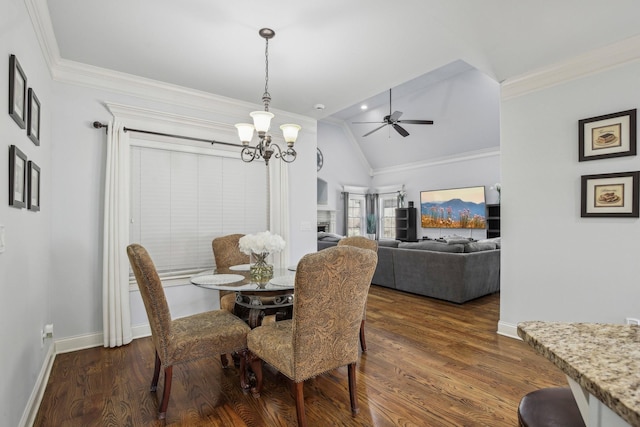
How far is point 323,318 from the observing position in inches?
69.5

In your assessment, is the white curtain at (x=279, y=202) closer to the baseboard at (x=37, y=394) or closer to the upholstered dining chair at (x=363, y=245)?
the upholstered dining chair at (x=363, y=245)

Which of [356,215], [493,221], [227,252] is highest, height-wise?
[356,215]

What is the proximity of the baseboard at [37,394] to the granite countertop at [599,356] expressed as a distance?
8.07 feet

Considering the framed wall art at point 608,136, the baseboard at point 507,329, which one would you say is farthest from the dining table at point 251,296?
the framed wall art at point 608,136

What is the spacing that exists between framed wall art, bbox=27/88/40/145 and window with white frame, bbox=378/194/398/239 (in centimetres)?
854

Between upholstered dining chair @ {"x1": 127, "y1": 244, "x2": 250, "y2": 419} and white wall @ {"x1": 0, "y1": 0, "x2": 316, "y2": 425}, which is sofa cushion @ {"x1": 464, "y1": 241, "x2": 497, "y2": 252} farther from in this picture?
upholstered dining chair @ {"x1": 127, "y1": 244, "x2": 250, "y2": 419}

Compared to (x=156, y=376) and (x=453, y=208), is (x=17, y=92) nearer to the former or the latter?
(x=156, y=376)

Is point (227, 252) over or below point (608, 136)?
below

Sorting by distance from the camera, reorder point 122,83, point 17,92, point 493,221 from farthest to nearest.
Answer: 1. point 493,221
2. point 122,83
3. point 17,92

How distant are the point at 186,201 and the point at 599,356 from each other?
352 cm

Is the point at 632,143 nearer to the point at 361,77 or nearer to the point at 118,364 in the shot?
the point at 361,77

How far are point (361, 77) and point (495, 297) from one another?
3.66m

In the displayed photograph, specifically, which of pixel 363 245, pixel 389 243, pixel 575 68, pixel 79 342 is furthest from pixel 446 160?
pixel 79 342

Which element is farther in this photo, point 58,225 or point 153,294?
point 58,225
